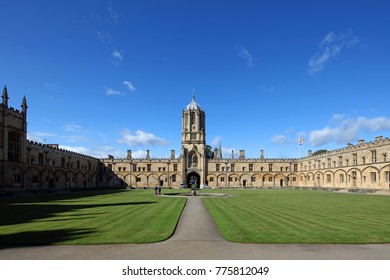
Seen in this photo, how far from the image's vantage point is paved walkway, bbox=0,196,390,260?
27.8 ft

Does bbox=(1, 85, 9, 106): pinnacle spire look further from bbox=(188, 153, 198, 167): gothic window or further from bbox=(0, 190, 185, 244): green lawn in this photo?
bbox=(188, 153, 198, 167): gothic window

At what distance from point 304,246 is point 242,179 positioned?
66.9 metres

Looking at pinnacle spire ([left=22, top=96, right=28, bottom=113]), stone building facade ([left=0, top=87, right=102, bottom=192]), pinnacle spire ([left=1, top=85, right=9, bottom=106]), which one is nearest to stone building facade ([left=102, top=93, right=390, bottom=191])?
stone building facade ([left=0, top=87, right=102, bottom=192])

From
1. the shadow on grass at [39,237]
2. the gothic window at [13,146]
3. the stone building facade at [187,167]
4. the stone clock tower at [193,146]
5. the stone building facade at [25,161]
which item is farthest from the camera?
the stone clock tower at [193,146]

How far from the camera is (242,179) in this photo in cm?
7575

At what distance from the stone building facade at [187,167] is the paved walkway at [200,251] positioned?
107ft

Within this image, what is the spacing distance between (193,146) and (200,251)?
2611 inches

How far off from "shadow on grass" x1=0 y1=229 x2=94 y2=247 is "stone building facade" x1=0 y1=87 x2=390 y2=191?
99.5 ft

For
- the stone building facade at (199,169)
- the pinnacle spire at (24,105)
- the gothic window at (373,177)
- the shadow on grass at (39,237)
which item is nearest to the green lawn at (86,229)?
the shadow on grass at (39,237)

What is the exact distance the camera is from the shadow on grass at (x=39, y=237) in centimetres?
1009

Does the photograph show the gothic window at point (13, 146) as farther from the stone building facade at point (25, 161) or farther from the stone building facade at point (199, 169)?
the stone building facade at point (199, 169)

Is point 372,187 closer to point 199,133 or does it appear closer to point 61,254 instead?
point 199,133

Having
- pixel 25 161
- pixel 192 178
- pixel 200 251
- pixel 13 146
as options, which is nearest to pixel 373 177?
pixel 192 178
